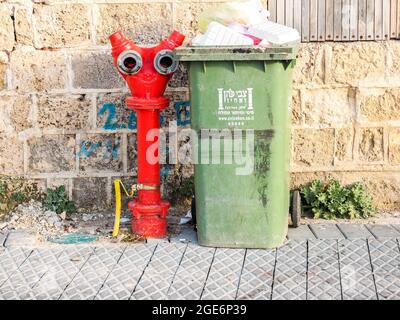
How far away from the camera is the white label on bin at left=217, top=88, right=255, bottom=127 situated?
19.6 feet

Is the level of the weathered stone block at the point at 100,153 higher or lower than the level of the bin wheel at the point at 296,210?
higher

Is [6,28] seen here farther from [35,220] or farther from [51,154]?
[35,220]

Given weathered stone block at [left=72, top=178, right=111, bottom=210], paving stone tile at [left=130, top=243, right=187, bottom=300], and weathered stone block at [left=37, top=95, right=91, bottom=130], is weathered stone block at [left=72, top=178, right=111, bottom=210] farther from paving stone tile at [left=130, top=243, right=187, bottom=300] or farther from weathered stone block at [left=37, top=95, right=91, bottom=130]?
paving stone tile at [left=130, top=243, right=187, bottom=300]

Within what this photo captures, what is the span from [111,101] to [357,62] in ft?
6.81

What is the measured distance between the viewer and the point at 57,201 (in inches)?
275

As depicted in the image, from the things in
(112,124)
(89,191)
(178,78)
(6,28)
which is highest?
(6,28)

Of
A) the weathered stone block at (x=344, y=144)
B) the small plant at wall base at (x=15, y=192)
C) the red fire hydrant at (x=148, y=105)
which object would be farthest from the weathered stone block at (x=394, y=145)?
the small plant at wall base at (x=15, y=192)

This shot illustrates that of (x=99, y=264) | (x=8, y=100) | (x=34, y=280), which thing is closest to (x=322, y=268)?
(x=99, y=264)

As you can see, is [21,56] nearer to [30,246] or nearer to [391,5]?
[30,246]

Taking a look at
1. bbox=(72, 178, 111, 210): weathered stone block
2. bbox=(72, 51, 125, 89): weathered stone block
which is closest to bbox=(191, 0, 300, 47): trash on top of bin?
bbox=(72, 51, 125, 89): weathered stone block

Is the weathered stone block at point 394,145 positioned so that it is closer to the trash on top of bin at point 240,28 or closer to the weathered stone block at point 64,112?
the trash on top of bin at point 240,28

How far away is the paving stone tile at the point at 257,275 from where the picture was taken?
17.7 feet

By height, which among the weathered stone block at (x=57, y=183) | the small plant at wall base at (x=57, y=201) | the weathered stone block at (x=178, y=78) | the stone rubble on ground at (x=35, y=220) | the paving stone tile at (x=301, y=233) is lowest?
the paving stone tile at (x=301, y=233)

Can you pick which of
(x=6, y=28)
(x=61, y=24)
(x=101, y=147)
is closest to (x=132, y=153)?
(x=101, y=147)
